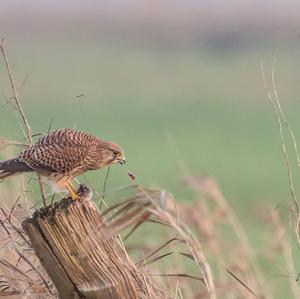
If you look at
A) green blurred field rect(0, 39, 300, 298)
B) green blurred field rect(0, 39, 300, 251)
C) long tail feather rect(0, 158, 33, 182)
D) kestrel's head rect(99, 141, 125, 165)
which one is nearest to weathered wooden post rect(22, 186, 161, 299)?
long tail feather rect(0, 158, 33, 182)

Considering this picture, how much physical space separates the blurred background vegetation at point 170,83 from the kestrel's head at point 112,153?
5938mm

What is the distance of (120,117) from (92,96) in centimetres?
245

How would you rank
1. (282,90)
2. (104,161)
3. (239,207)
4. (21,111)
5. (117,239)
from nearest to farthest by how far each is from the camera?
(117,239) → (21,111) → (104,161) → (239,207) → (282,90)

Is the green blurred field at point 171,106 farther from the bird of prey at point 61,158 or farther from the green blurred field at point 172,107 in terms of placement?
the bird of prey at point 61,158

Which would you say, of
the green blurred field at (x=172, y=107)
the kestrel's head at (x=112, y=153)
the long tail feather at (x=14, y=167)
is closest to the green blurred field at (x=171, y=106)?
the green blurred field at (x=172, y=107)

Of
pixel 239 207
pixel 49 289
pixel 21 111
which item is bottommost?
pixel 239 207

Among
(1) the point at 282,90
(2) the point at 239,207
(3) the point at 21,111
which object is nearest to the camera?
(3) the point at 21,111

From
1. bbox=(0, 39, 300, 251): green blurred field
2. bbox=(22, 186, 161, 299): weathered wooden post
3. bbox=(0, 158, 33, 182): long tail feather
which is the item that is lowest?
bbox=(0, 39, 300, 251): green blurred field

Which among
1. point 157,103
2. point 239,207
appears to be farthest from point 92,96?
point 239,207

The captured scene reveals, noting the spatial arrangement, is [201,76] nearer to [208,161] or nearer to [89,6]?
[208,161]

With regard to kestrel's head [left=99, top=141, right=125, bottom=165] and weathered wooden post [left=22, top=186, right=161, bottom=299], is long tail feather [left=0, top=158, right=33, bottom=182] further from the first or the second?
weathered wooden post [left=22, top=186, right=161, bottom=299]

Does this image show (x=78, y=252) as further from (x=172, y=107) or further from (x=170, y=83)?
(x=170, y=83)

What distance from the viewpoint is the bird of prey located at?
4.12 metres

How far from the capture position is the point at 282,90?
73.4 ft
